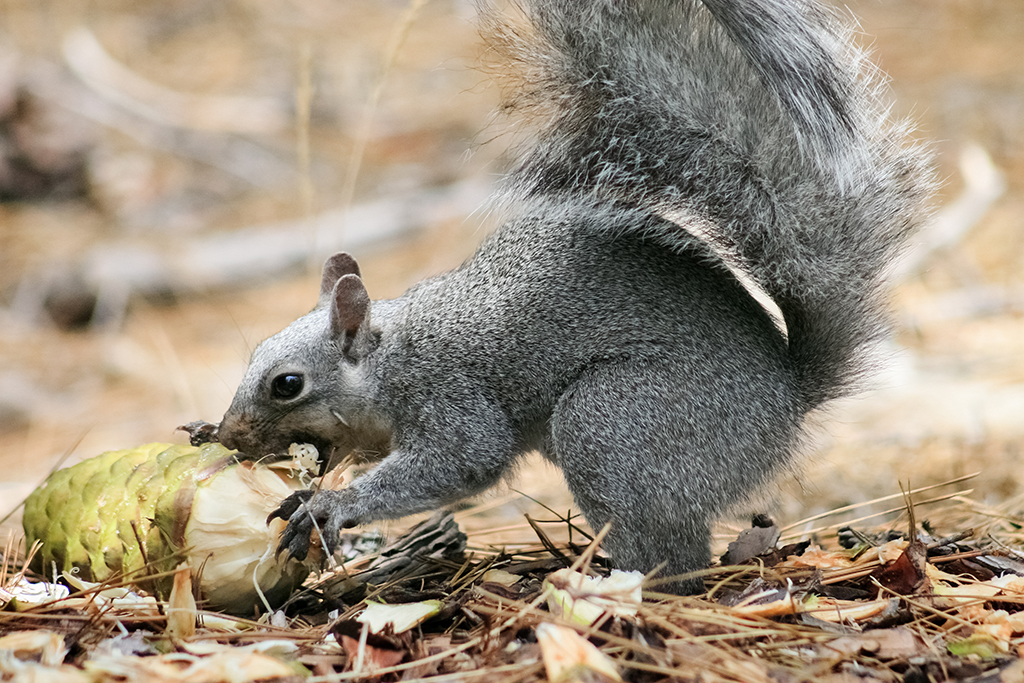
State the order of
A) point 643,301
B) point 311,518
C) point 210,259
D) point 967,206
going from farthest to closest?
point 210,259 < point 967,206 < point 643,301 < point 311,518

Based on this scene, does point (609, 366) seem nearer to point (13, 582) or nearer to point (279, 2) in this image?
point (13, 582)

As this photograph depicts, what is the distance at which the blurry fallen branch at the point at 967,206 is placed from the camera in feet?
13.2

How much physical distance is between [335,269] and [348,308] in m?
0.27

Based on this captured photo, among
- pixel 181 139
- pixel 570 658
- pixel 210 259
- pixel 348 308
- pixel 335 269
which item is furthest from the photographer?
pixel 181 139

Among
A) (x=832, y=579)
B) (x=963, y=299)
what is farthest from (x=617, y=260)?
(x=963, y=299)

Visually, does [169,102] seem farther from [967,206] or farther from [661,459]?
[661,459]

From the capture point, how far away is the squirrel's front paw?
173 centimetres

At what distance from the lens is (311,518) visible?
175cm

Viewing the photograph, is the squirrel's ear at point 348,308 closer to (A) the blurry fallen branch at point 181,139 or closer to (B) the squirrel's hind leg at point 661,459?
(B) the squirrel's hind leg at point 661,459

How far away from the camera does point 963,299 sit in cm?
407

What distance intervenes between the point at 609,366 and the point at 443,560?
560 millimetres

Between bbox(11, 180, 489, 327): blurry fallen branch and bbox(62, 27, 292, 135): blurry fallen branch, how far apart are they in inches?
53.5

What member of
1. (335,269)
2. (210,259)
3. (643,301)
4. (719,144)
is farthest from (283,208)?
(719,144)

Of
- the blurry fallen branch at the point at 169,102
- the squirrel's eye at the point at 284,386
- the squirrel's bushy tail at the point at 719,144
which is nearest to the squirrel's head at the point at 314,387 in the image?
the squirrel's eye at the point at 284,386
